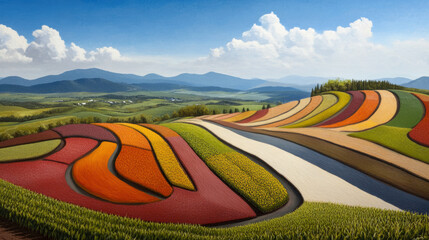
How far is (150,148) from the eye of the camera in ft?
93.4

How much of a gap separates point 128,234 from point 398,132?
1649 inches

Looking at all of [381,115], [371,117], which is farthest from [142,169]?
[381,115]

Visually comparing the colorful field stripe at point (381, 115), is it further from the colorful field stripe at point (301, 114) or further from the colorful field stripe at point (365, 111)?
the colorful field stripe at point (301, 114)

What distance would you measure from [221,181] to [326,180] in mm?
12458

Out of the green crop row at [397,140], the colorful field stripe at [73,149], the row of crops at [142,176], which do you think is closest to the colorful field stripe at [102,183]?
the row of crops at [142,176]

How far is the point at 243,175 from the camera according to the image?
2334cm

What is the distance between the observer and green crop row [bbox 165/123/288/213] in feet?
62.7

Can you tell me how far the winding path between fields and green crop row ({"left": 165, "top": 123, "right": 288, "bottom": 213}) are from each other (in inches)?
111

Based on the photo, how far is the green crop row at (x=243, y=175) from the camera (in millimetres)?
19109

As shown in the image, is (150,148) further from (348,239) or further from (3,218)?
(348,239)

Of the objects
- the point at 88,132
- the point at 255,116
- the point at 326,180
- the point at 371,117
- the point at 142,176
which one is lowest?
the point at 326,180

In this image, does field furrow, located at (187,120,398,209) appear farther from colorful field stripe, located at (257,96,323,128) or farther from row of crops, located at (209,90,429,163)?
colorful field stripe, located at (257,96,323,128)

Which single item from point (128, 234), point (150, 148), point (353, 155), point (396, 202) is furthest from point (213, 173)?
point (353, 155)

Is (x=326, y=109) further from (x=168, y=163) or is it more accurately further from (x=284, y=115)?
(x=168, y=163)
